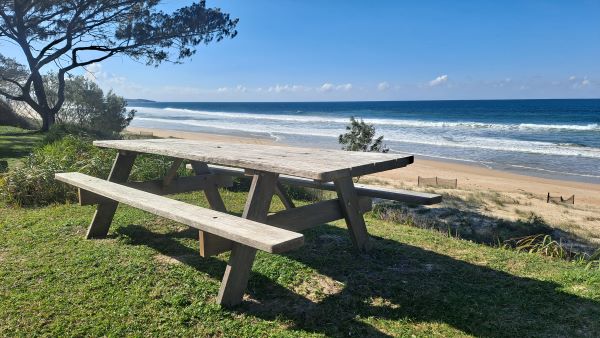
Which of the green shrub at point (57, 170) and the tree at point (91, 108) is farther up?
the tree at point (91, 108)

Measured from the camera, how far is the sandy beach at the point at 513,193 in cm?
879

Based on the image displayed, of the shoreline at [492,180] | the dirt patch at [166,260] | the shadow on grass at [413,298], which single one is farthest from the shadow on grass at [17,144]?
the shoreline at [492,180]

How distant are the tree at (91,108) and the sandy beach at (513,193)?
999 centimetres

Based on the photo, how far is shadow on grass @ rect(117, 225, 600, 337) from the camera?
2.73m

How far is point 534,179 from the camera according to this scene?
50.9ft

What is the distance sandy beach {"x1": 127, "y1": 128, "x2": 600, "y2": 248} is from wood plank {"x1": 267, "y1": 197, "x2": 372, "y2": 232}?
5.18m

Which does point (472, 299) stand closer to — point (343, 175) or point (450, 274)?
point (450, 274)

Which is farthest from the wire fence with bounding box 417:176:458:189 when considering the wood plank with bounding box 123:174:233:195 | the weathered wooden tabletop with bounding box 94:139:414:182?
the weathered wooden tabletop with bounding box 94:139:414:182

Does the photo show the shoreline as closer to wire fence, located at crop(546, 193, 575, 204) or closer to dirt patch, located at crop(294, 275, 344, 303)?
wire fence, located at crop(546, 193, 575, 204)

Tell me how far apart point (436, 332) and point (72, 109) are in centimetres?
1831

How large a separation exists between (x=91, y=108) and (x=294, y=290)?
54.1ft

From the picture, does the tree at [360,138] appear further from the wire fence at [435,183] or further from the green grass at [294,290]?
the green grass at [294,290]

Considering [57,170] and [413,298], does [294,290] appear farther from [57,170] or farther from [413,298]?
[57,170]

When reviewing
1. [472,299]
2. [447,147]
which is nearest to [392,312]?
[472,299]
